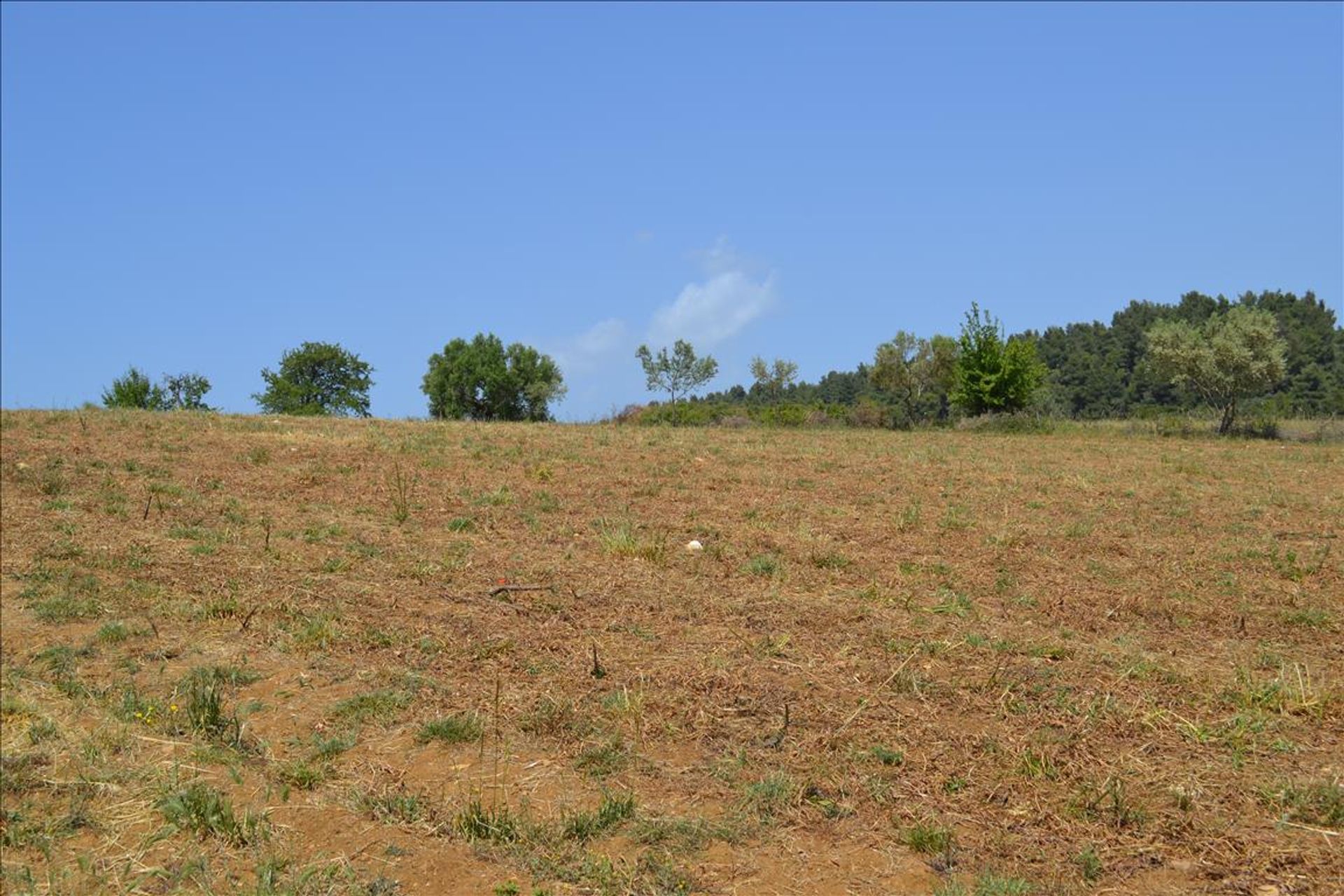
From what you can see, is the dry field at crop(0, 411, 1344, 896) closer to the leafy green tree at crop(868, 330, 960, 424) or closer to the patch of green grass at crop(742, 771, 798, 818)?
the patch of green grass at crop(742, 771, 798, 818)

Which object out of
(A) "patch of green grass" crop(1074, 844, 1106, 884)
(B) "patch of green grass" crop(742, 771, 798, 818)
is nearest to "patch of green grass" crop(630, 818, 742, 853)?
(B) "patch of green grass" crop(742, 771, 798, 818)

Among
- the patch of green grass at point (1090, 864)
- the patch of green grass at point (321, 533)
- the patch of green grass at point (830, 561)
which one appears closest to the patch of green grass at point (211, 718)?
the patch of green grass at point (321, 533)

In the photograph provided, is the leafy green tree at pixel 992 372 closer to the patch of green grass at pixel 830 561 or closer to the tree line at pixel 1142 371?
the tree line at pixel 1142 371

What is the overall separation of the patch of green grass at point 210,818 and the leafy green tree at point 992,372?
42.6 m

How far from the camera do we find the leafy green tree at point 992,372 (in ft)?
146

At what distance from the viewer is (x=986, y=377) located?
1750 inches

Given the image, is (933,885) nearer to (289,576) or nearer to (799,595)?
(799,595)

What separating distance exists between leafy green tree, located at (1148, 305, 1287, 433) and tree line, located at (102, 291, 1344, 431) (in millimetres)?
58

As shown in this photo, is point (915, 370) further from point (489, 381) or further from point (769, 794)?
point (769, 794)

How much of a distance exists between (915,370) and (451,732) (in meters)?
66.4

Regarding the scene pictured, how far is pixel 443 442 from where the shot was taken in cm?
1709

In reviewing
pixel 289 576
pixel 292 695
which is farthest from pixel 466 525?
pixel 292 695

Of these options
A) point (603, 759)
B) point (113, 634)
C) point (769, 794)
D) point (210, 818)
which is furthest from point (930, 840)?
point (113, 634)

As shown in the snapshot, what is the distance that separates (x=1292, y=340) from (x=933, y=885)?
85.0 metres
